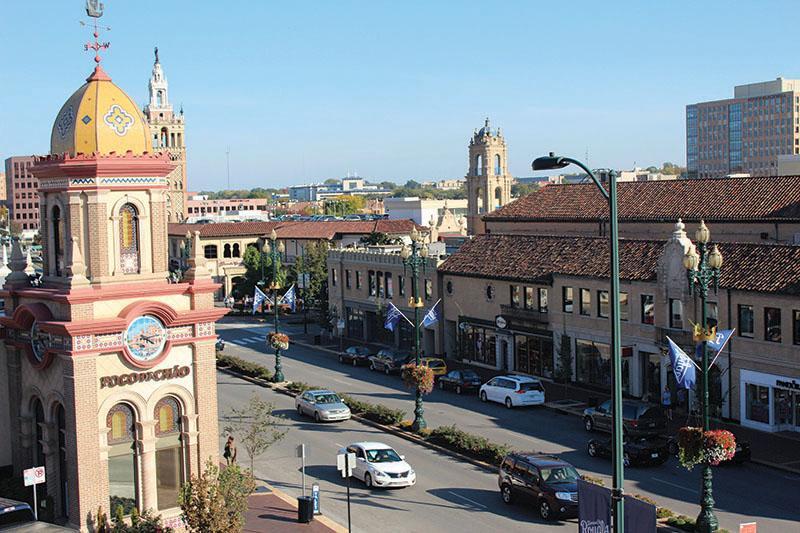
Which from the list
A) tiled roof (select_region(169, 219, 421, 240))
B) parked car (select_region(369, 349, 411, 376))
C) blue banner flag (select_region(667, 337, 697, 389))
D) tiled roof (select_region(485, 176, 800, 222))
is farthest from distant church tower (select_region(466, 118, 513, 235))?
blue banner flag (select_region(667, 337, 697, 389))

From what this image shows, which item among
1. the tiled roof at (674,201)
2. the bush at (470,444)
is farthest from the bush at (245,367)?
the tiled roof at (674,201)

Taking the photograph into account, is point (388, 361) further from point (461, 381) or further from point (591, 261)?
point (591, 261)

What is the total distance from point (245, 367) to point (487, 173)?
4911 cm

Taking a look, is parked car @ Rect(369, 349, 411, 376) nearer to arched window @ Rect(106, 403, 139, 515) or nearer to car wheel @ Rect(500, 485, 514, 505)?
car wheel @ Rect(500, 485, 514, 505)

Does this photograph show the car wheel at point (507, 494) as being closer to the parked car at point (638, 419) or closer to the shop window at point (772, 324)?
the parked car at point (638, 419)

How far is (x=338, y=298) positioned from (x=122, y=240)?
47.7m

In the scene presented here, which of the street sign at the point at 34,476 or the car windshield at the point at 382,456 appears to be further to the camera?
the car windshield at the point at 382,456

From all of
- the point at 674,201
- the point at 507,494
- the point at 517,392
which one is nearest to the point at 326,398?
the point at 517,392

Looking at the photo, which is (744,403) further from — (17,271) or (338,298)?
(338,298)

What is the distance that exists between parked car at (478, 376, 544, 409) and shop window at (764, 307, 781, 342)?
1027cm

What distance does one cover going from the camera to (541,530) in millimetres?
27141

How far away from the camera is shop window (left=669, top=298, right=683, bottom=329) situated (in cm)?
4314

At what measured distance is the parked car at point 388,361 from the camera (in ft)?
178

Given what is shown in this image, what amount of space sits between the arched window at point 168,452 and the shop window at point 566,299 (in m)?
28.1
